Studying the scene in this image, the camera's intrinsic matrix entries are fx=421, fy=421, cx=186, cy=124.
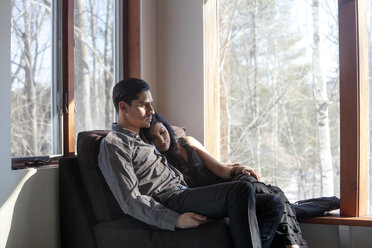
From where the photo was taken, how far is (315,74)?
323 centimetres

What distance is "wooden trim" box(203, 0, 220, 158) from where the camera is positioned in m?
3.45

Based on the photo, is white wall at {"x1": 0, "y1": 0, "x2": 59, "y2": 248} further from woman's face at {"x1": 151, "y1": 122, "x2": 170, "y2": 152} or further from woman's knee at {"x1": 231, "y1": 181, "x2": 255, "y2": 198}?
woman's knee at {"x1": 231, "y1": 181, "x2": 255, "y2": 198}

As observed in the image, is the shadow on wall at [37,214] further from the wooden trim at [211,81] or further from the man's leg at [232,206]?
the wooden trim at [211,81]

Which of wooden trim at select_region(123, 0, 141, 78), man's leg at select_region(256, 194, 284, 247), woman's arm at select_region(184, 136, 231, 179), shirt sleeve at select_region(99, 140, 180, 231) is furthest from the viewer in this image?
wooden trim at select_region(123, 0, 141, 78)

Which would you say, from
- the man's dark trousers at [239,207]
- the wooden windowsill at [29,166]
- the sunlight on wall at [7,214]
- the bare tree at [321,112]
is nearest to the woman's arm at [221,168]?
the man's dark trousers at [239,207]

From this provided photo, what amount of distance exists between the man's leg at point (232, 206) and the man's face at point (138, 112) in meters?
0.55

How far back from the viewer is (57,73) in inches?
104

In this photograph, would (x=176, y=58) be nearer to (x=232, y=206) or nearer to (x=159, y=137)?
(x=159, y=137)

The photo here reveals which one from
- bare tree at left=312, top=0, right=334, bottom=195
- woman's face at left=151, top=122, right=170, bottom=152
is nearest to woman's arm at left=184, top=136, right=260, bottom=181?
woman's face at left=151, top=122, right=170, bottom=152

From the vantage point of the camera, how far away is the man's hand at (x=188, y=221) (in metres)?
2.00

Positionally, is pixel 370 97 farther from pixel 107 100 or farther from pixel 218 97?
pixel 107 100

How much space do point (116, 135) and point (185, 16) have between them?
Answer: 1.58 m

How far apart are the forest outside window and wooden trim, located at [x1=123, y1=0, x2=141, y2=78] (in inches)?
6.1

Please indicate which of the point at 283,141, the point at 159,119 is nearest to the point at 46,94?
the point at 159,119
